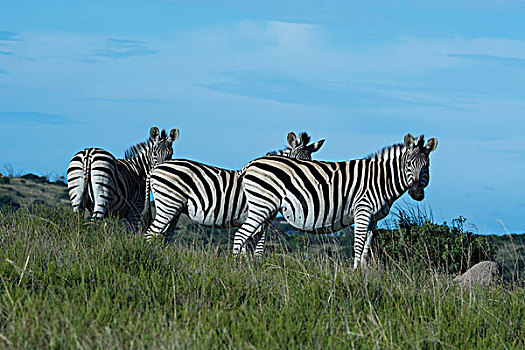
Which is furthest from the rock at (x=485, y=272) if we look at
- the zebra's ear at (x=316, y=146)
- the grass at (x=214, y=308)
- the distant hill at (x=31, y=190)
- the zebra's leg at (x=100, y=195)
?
the distant hill at (x=31, y=190)

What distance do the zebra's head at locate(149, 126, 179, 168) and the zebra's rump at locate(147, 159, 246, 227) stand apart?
5.91 ft

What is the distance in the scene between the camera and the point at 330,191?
35.0 ft

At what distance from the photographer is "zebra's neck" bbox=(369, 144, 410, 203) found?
10.6m

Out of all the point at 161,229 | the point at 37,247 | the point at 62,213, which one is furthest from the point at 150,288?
the point at 62,213

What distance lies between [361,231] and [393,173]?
1258mm

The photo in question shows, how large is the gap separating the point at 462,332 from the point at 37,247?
535 cm

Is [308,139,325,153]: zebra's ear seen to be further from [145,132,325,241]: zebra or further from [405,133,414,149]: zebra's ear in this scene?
[405,133,414,149]: zebra's ear

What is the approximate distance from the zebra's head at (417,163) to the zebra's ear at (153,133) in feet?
18.5

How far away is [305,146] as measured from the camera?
43.0 ft

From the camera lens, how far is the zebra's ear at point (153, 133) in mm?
13227

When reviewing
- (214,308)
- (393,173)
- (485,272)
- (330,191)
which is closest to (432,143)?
(393,173)

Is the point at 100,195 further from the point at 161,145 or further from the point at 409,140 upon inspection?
the point at 409,140

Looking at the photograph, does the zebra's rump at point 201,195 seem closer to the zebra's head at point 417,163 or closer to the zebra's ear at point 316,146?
the zebra's ear at point 316,146

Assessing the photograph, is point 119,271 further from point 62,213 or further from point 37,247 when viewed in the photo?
point 62,213
